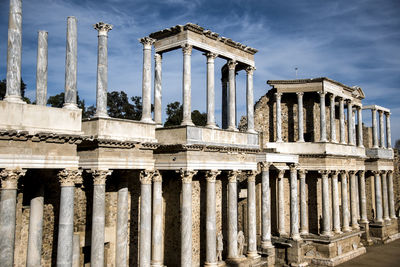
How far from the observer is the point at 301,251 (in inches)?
907

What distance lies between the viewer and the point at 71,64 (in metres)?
12.8

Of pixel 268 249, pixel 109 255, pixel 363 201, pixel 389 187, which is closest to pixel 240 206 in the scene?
pixel 268 249

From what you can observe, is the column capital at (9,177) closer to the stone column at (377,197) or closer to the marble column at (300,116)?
the marble column at (300,116)

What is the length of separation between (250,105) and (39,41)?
1079 cm

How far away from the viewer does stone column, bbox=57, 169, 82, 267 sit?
11.9 m

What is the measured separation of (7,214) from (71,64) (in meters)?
5.12

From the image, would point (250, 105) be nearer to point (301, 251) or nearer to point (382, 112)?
point (301, 251)

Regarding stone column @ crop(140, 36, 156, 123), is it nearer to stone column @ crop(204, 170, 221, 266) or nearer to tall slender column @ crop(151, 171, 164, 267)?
tall slender column @ crop(151, 171, 164, 267)

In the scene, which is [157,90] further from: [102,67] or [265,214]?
[265,214]

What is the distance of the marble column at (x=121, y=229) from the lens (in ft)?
49.2

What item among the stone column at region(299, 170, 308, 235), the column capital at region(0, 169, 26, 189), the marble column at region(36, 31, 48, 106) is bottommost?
the stone column at region(299, 170, 308, 235)

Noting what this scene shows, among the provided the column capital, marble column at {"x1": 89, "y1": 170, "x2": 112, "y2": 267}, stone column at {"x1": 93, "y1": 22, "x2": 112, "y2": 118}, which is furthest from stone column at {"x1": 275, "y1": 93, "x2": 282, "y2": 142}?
the column capital

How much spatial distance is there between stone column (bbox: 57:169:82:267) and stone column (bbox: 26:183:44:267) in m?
1.82

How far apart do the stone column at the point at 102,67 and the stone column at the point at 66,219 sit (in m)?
2.69
